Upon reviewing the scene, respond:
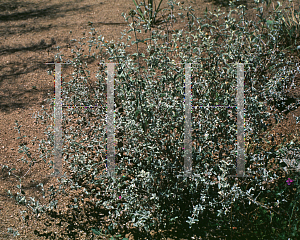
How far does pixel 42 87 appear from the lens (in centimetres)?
474

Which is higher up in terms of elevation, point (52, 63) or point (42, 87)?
point (52, 63)

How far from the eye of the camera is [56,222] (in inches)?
118

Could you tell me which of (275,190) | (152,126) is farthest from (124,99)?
(275,190)

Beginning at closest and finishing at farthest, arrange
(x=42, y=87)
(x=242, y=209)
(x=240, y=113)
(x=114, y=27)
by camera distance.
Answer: (x=240, y=113) → (x=242, y=209) → (x=42, y=87) → (x=114, y=27)

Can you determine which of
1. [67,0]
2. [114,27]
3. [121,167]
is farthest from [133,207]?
[67,0]

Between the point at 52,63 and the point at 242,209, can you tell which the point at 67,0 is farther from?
the point at 242,209

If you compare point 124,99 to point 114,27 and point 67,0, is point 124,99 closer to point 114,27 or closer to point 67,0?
point 114,27

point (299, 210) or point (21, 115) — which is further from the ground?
point (21, 115)

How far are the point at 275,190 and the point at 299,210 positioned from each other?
0.26 meters

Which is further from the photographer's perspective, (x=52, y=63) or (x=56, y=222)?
(x=52, y=63)

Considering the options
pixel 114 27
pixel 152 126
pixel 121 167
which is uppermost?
pixel 114 27

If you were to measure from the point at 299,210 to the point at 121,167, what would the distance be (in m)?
1.53

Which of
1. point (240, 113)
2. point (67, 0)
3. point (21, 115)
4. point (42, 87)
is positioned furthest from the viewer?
point (67, 0)

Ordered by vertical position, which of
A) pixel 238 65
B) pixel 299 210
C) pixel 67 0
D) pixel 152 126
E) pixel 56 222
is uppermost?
pixel 67 0
